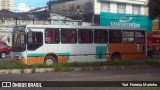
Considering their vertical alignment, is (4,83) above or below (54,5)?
below

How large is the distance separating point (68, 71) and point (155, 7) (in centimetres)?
726

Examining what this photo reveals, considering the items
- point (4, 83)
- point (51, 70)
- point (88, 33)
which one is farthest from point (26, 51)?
point (4, 83)

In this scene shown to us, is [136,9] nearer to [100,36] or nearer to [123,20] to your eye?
[123,20]

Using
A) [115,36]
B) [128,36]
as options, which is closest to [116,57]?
[115,36]

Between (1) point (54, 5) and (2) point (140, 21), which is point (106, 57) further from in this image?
→ (1) point (54, 5)

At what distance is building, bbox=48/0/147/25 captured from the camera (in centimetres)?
5131

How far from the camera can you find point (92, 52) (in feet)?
80.1

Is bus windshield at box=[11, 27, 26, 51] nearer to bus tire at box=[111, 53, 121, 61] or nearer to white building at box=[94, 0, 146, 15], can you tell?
bus tire at box=[111, 53, 121, 61]

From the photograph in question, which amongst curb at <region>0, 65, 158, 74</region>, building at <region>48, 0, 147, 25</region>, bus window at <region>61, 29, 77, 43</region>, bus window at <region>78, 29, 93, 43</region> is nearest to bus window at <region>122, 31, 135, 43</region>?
bus window at <region>78, 29, 93, 43</region>

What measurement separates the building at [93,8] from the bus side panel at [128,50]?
77.7ft

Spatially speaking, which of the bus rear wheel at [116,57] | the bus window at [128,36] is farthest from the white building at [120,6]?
the bus rear wheel at [116,57]

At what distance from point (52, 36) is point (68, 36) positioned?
47.7 inches

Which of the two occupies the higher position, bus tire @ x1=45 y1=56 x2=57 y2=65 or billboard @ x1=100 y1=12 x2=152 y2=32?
billboard @ x1=100 y1=12 x2=152 y2=32

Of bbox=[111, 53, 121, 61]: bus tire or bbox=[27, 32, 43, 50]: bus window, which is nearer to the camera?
bbox=[27, 32, 43, 50]: bus window
